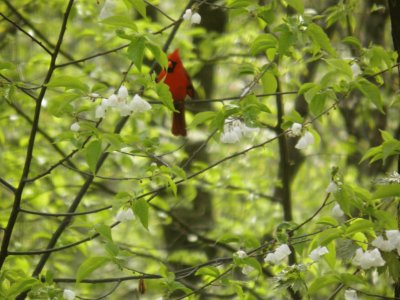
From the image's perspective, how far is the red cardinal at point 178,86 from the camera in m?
3.47

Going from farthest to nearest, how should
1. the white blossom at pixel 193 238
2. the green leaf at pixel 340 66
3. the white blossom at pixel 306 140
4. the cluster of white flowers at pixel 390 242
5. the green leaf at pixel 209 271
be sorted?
the white blossom at pixel 193 238 < the green leaf at pixel 209 271 < the white blossom at pixel 306 140 < the green leaf at pixel 340 66 < the cluster of white flowers at pixel 390 242

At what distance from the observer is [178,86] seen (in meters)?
3.50

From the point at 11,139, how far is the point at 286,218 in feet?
10.6

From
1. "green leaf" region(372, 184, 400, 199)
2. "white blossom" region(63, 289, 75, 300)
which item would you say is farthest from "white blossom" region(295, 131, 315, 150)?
"white blossom" region(63, 289, 75, 300)

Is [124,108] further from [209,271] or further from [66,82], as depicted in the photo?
[209,271]

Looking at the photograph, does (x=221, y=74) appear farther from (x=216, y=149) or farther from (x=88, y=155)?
(x=88, y=155)

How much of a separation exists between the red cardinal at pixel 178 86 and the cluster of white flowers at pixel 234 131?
1164mm

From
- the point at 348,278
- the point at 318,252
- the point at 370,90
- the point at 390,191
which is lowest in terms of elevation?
the point at 348,278

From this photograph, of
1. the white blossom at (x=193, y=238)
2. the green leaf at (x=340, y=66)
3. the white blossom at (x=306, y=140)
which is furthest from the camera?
the white blossom at (x=193, y=238)

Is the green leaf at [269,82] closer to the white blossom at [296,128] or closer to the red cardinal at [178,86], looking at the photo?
the white blossom at [296,128]

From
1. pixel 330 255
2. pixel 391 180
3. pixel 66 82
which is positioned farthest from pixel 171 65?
pixel 391 180

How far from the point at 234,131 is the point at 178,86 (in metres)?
1.28

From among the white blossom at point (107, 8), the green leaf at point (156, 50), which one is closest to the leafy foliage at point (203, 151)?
the green leaf at point (156, 50)

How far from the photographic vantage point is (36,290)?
2.24 m
